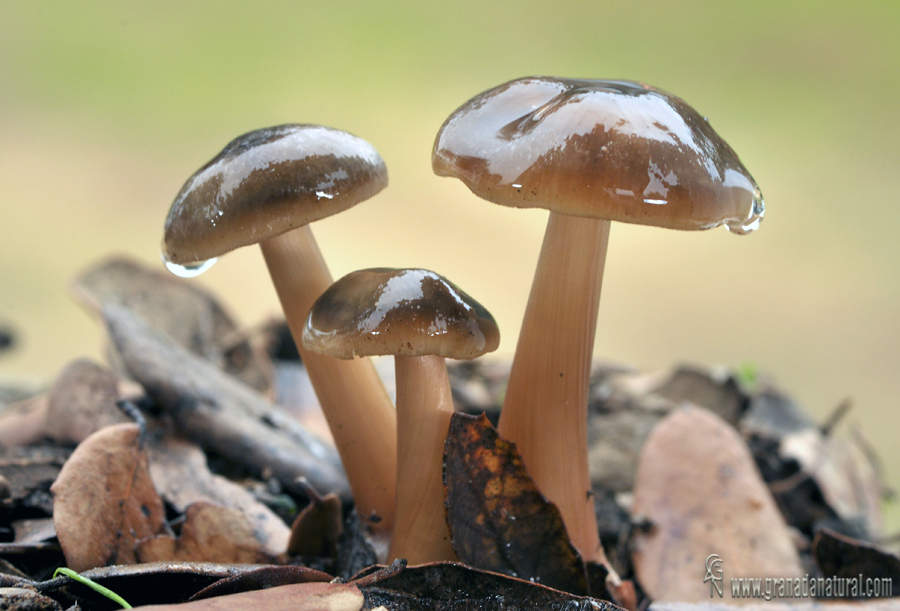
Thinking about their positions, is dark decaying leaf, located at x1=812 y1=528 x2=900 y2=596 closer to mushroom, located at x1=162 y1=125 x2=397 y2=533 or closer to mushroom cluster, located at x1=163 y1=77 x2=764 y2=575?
mushroom cluster, located at x1=163 y1=77 x2=764 y2=575

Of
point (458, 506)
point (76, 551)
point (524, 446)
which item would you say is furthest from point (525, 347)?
point (76, 551)

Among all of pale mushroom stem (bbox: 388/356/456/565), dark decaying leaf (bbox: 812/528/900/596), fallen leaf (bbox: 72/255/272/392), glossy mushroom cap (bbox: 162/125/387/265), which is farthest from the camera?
fallen leaf (bbox: 72/255/272/392)

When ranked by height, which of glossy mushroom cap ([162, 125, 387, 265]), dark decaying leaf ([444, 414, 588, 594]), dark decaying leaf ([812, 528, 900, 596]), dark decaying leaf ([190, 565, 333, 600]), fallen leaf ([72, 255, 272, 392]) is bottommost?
dark decaying leaf ([812, 528, 900, 596])

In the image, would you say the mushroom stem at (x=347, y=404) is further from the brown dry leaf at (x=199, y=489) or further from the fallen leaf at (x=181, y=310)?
the fallen leaf at (x=181, y=310)

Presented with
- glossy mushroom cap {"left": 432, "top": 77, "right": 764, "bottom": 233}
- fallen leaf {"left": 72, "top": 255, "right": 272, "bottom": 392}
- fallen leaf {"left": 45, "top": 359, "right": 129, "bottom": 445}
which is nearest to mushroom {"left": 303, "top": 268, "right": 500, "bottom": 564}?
glossy mushroom cap {"left": 432, "top": 77, "right": 764, "bottom": 233}

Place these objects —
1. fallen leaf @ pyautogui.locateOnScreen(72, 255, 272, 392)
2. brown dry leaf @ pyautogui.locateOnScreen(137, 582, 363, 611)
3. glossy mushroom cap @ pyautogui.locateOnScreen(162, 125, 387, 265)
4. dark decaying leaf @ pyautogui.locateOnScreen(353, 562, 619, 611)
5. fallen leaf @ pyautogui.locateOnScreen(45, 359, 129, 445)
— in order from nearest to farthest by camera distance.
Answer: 1. brown dry leaf @ pyautogui.locateOnScreen(137, 582, 363, 611)
2. dark decaying leaf @ pyautogui.locateOnScreen(353, 562, 619, 611)
3. glossy mushroom cap @ pyautogui.locateOnScreen(162, 125, 387, 265)
4. fallen leaf @ pyautogui.locateOnScreen(45, 359, 129, 445)
5. fallen leaf @ pyautogui.locateOnScreen(72, 255, 272, 392)

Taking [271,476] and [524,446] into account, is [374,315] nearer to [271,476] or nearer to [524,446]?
[524,446]
